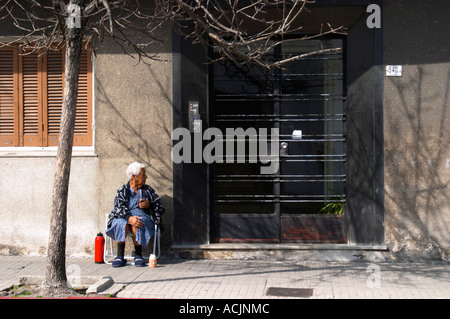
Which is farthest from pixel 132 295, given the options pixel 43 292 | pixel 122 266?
pixel 122 266

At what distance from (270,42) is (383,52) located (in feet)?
5.52

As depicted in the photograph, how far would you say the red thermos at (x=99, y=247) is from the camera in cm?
911

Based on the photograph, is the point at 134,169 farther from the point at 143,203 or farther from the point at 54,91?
the point at 54,91

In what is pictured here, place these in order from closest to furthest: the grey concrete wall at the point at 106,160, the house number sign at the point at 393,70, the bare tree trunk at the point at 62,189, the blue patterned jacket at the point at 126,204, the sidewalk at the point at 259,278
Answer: the bare tree trunk at the point at 62,189 < the sidewalk at the point at 259,278 < the blue patterned jacket at the point at 126,204 < the house number sign at the point at 393,70 < the grey concrete wall at the point at 106,160

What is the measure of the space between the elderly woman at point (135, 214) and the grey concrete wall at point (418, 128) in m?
3.36

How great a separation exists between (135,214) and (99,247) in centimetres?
71

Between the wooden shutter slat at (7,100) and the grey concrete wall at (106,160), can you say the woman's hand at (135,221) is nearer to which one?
the grey concrete wall at (106,160)

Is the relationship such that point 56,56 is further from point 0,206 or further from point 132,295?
point 132,295

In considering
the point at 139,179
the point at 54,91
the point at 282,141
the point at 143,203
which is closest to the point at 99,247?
the point at 143,203

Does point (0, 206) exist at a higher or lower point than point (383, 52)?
lower

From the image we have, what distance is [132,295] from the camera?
7.32 metres

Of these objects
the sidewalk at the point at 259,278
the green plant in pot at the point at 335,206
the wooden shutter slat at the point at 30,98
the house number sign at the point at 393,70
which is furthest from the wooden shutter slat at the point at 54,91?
the house number sign at the point at 393,70

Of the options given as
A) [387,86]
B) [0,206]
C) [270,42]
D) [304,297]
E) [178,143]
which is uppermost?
[270,42]

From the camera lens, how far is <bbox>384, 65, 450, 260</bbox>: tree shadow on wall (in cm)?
920
